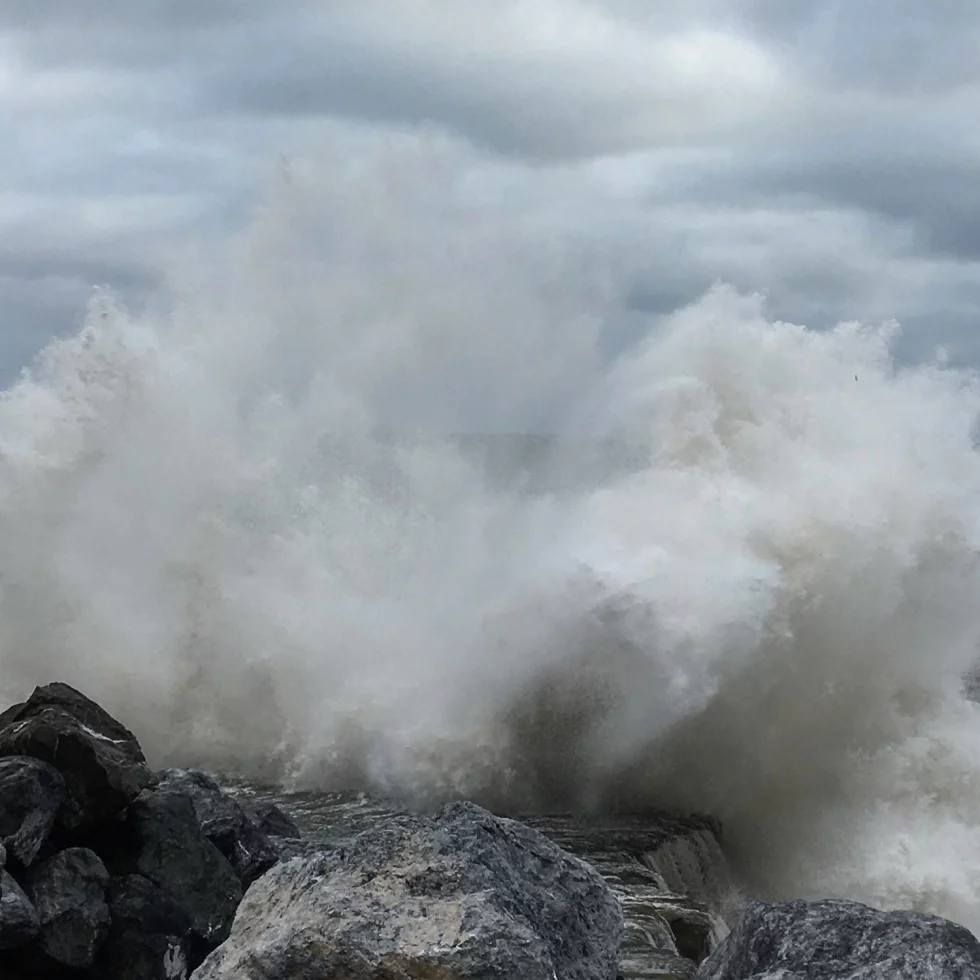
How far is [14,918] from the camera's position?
6363 millimetres

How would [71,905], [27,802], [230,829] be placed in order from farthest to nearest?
[230,829]
[27,802]
[71,905]

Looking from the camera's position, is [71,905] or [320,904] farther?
[71,905]

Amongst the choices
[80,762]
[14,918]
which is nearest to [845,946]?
[14,918]

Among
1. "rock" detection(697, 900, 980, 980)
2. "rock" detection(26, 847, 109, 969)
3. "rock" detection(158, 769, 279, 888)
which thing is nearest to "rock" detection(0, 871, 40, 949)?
"rock" detection(26, 847, 109, 969)

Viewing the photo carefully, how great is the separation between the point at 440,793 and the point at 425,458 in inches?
439

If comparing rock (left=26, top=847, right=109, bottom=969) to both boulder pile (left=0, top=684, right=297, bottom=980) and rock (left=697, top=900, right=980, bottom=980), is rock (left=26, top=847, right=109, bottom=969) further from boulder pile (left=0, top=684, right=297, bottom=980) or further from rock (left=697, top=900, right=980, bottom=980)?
rock (left=697, top=900, right=980, bottom=980)

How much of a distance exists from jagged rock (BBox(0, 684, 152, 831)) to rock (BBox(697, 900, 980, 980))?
3865mm

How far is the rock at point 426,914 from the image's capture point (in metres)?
4.72

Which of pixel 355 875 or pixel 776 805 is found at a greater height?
pixel 355 875

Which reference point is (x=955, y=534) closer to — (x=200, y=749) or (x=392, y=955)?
(x=200, y=749)

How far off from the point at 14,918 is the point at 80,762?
129 centimetres

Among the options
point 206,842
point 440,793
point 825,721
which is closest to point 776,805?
point 825,721

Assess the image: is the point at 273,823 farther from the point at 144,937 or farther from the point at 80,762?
the point at 144,937

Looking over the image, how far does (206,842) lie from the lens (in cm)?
771
